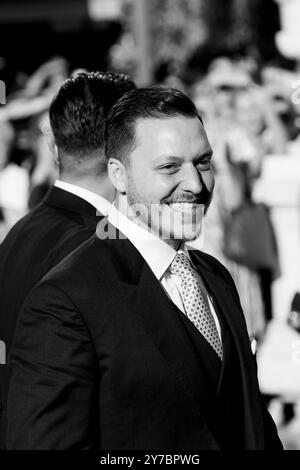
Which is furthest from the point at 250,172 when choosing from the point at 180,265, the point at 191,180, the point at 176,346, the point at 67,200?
the point at 176,346

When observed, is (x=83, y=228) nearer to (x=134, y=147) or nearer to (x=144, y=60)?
(x=134, y=147)

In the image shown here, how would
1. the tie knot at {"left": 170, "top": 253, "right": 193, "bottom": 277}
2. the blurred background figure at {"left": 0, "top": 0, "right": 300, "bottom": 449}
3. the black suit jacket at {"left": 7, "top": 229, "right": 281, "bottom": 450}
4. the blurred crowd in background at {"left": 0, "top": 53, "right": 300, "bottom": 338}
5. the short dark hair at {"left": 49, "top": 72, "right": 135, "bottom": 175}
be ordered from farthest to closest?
the blurred crowd in background at {"left": 0, "top": 53, "right": 300, "bottom": 338} < the blurred background figure at {"left": 0, "top": 0, "right": 300, "bottom": 449} < the short dark hair at {"left": 49, "top": 72, "right": 135, "bottom": 175} < the tie knot at {"left": 170, "top": 253, "right": 193, "bottom": 277} < the black suit jacket at {"left": 7, "top": 229, "right": 281, "bottom": 450}

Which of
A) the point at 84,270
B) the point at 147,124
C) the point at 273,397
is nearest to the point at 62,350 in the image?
the point at 84,270

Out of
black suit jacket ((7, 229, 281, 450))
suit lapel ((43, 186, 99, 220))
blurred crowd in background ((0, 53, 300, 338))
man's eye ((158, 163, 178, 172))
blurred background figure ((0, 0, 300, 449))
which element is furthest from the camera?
blurred crowd in background ((0, 53, 300, 338))

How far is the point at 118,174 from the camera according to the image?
2471 millimetres

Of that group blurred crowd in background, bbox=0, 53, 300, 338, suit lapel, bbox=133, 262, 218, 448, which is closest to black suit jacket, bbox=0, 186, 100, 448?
suit lapel, bbox=133, 262, 218, 448

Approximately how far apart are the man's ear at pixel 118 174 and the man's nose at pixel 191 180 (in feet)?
0.52

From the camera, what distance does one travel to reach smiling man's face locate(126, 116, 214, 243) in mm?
2373

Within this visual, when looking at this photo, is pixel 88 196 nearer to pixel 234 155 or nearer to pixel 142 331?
pixel 142 331

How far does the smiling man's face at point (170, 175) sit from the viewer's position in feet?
7.79

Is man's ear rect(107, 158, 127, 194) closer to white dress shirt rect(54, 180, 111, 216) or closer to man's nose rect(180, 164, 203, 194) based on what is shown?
man's nose rect(180, 164, 203, 194)

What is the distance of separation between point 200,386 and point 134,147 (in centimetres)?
61

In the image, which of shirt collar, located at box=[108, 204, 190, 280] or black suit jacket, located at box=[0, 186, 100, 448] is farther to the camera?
black suit jacket, located at box=[0, 186, 100, 448]

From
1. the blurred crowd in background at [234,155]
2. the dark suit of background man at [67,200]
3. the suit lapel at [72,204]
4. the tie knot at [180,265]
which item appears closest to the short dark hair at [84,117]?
the dark suit of background man at [67,200]
